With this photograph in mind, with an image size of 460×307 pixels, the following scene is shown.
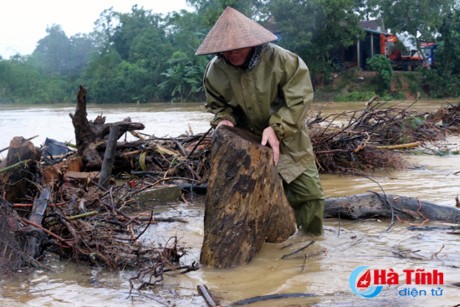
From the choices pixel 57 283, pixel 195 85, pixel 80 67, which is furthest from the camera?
pixel 80 67

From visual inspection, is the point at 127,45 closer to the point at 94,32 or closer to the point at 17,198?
the point at 94,32

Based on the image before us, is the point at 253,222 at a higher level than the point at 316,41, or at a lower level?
lower

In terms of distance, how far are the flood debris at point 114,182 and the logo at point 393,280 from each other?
0.90 m

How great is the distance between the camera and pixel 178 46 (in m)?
45.7

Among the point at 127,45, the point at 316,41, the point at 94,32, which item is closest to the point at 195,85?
the point at 316,41

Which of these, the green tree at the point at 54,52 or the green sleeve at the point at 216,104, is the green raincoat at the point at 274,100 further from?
the green tree at the point at 54,52

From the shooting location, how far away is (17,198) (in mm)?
3992

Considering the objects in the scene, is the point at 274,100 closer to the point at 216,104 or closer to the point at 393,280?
the point at 216,104

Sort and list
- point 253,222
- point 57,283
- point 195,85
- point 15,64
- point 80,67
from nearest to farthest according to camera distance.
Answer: point 57,283, point 253,222, point 195,85, point 15,64, point 80,67


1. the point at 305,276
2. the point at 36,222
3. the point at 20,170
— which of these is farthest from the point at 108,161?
the point at 305,276

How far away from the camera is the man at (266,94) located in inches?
140

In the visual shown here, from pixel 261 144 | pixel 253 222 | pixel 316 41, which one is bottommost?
pixel 253 222

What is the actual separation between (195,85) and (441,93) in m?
14.7

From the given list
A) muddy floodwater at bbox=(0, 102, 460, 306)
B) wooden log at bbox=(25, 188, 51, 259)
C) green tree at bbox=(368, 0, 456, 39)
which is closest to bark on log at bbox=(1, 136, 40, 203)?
wooden log at bbox=(25, 188, 51, 259)
